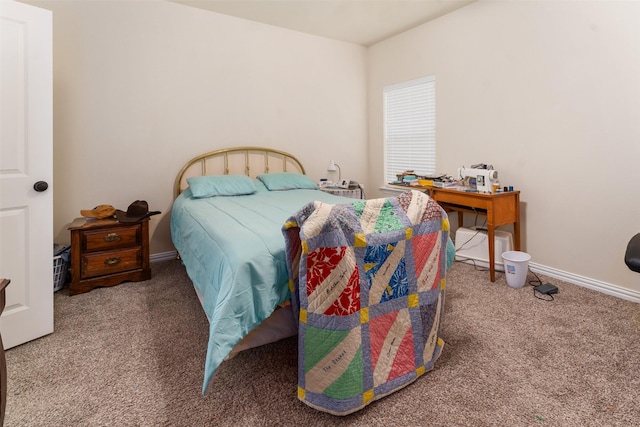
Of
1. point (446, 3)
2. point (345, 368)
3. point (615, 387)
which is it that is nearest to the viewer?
point (345, 368)

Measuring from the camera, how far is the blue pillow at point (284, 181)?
3618 millimetres

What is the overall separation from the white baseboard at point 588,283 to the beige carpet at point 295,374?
0.10 m

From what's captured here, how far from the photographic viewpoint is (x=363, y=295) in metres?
1.45

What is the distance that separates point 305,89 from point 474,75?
1.91 meters

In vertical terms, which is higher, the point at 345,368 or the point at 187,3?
the point at 187,3

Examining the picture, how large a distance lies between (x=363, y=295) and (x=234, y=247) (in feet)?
2.17

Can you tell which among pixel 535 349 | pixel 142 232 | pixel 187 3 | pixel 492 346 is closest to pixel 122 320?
pixel 142 232

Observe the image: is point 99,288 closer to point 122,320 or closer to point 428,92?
point 122,320

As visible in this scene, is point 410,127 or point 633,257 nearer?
point 633,257

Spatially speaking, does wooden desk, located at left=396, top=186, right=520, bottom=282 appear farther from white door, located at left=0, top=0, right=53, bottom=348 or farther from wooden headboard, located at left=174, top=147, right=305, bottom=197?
white door, located at left=0, top=0, right=53, bottom=348

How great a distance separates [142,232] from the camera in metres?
2.90

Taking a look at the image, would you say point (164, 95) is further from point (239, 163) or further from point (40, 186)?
point (40, 186)

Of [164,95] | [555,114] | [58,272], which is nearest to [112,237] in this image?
[58,272]

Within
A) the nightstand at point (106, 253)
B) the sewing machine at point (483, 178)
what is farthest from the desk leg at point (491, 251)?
the nightstand at point (106, 253)
